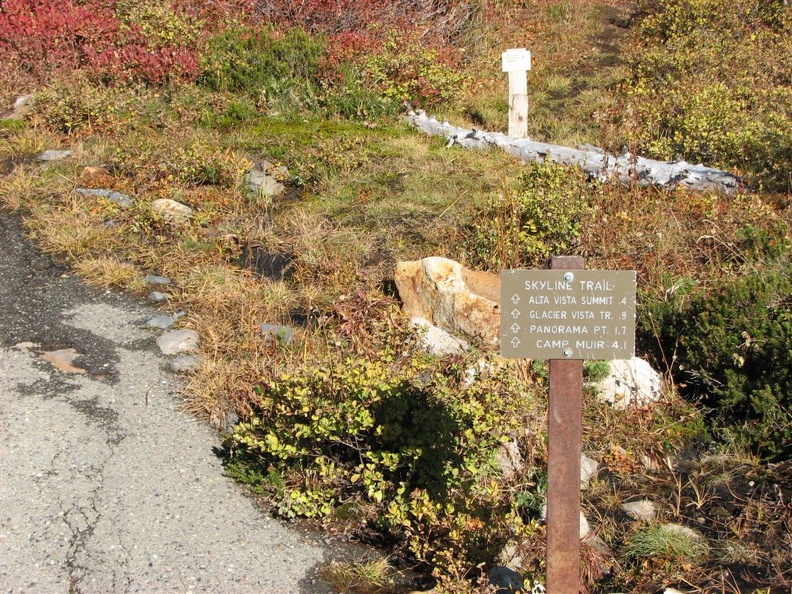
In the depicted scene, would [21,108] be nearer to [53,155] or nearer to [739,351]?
[53,155]

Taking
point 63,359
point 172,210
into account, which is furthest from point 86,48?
point 63,359

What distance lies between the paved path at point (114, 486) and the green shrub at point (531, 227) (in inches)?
114

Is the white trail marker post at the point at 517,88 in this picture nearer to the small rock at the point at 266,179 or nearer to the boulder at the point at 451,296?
the small rock at the point at 266,179

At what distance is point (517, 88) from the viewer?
10.8m

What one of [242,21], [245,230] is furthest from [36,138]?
[242,21]

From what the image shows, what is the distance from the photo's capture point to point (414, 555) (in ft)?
15.6

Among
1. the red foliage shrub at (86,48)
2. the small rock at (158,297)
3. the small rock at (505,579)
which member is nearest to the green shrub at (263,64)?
the red foliage shrub at (86,48)

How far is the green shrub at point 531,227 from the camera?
7.57 m

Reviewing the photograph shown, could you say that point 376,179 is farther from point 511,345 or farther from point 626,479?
point 511,345

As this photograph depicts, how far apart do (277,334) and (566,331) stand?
10.5ft

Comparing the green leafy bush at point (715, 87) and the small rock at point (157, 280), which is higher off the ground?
the green leafy bush at point (715, 87)

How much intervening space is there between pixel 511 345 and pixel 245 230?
194 inches

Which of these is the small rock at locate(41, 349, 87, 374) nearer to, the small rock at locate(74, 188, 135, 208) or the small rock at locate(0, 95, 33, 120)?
the small rock at locate(74, 188, 135, 208)

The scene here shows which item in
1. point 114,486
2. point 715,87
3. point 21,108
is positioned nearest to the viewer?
point 114,486
